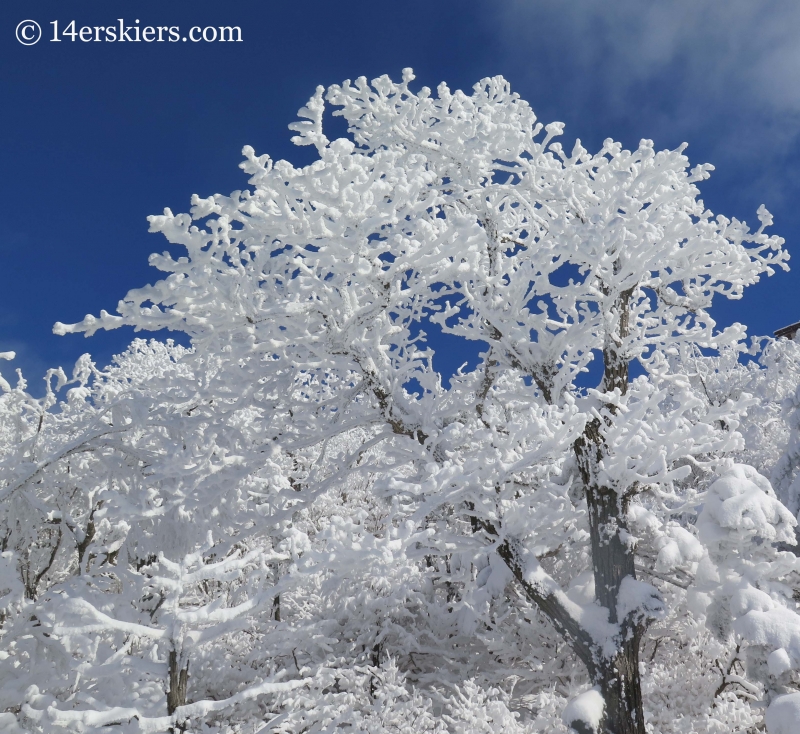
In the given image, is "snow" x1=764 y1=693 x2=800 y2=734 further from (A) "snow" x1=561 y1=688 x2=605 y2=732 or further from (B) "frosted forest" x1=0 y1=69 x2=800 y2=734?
(A) "snow" x1=561 y1=688 x2=605 y2=732

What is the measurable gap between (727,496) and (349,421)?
4.60 meters

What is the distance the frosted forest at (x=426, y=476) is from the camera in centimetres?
502

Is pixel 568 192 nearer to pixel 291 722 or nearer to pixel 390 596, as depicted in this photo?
pixel 390 596

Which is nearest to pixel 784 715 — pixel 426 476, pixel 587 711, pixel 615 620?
pixel 615 620

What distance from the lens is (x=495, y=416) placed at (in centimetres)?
611

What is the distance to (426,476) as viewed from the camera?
5762mm

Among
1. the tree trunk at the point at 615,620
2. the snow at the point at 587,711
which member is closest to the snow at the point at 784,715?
the tree trunk at the point at 615,620

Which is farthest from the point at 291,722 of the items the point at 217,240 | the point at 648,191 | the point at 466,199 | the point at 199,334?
the point at 648,191

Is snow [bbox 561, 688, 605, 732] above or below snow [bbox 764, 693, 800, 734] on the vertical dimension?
above

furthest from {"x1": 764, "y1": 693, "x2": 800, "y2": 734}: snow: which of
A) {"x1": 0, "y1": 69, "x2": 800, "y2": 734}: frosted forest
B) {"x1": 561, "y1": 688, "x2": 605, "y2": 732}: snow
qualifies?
{"x1": 561, "y1": 688, "x2": 605, "y2": 732}: snow

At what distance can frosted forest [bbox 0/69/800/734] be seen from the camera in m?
5.02

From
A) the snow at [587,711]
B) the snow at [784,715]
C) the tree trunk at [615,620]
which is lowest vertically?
the snow at [784,715]

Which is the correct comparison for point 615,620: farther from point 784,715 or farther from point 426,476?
point 426,476

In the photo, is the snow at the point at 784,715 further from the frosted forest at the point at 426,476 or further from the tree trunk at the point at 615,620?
the tree trunk at the point at 615,620
